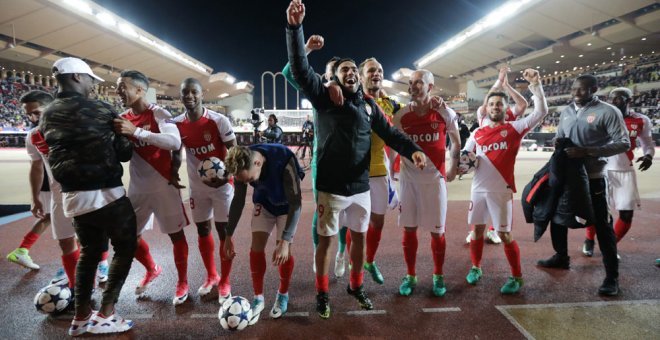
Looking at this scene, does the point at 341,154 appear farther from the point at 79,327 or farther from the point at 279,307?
the point at 79,327

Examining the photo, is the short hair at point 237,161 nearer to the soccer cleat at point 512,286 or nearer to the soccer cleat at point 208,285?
the soccer cleat at point 208,285

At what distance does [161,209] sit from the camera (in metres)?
3.38

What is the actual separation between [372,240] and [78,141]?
281 cm

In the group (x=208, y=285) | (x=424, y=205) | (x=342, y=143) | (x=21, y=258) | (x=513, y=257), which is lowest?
(x=208, y=285)

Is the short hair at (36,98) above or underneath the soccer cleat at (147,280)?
above

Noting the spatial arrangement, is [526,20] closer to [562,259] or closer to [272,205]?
[562,259]

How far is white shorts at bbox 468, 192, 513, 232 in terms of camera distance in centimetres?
345

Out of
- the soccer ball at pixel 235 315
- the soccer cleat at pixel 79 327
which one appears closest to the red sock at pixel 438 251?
the soccer ball at pixel 235 315

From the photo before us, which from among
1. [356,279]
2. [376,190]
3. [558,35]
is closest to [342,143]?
[376,190]

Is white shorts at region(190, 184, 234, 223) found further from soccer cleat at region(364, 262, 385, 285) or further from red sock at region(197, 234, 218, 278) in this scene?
soccer cleat at region(364, 262, 385, 285)

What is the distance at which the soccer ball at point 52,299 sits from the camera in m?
3.07

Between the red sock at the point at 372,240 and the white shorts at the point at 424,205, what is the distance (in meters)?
0.36

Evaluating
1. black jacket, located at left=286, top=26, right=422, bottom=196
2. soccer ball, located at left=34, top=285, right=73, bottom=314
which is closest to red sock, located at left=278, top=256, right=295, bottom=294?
black jacket, located at left=286, top=26, right=422, bottom=196

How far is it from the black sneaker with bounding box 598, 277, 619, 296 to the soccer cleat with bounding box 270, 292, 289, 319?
302 centimetres
